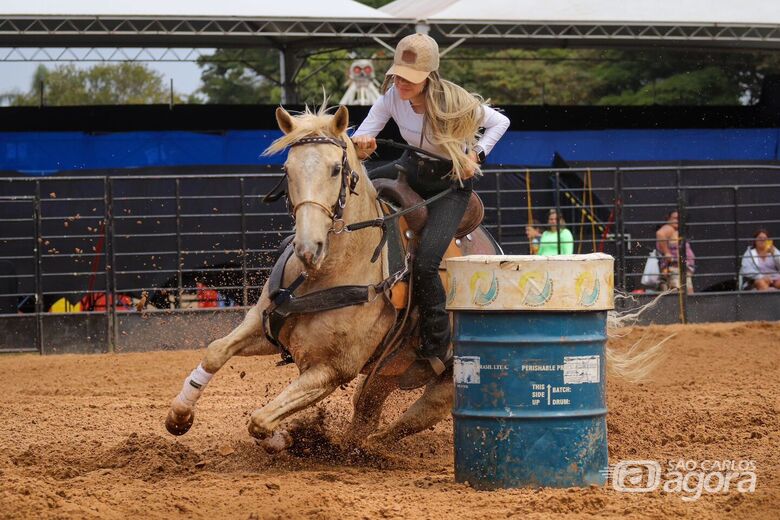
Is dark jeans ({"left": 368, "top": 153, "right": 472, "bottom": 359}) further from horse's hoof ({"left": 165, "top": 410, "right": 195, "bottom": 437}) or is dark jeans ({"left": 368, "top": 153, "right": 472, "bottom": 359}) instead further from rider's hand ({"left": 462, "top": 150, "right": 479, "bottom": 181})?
horse's hoof ({"left": 165, "top": 410, "right": 195, "bottom": 437})

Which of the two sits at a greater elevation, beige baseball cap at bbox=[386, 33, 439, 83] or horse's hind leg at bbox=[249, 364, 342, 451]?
beige baseball cap at bbox=[386, 33, 439, 83]

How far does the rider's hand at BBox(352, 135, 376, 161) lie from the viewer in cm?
562

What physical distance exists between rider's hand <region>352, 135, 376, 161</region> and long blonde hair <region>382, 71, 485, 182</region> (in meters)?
0.36

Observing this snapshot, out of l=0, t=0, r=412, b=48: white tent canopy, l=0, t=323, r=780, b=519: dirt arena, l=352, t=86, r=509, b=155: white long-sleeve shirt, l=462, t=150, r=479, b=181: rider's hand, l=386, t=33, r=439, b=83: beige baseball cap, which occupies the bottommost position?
l=0, t=323, r=780, b=519: dirt arena

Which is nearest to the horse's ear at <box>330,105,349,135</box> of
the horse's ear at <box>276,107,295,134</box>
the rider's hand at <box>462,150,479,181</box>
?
the horse's ear at <box>276,107,295,134</box>

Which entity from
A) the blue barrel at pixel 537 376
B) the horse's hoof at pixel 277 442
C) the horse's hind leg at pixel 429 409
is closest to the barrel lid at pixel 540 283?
the blue barrel at pixel 537 376

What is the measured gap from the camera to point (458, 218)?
6043 millimetres

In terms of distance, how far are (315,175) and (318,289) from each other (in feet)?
2.14

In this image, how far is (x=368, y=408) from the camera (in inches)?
257

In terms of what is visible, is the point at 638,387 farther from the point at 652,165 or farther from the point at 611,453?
the point at 652,165

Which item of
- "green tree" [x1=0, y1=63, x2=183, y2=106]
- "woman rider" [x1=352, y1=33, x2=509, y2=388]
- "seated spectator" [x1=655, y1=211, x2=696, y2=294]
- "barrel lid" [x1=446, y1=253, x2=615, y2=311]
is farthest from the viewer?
"green tree" [x1=0, y1=63, x2=183, y2=106]

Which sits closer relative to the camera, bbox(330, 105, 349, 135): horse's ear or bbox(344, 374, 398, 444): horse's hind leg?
bbox(330, 105, 349, 135): horse's ear

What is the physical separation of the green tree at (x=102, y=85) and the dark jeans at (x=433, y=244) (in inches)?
1184

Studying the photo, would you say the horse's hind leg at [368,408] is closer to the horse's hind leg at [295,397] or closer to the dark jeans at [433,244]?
the dark jeans at [433,244]
